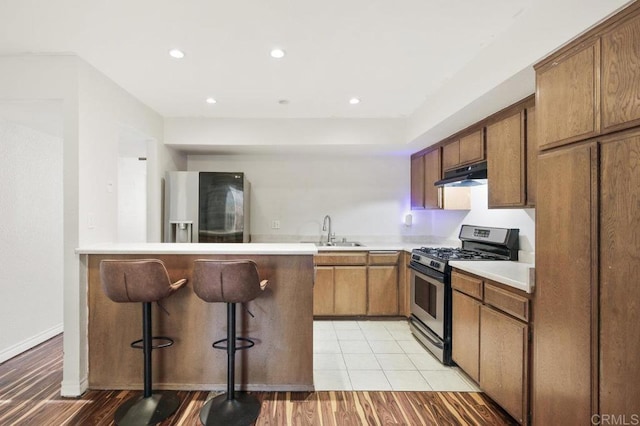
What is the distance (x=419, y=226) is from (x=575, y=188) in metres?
2.89

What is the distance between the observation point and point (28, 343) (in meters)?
2.91

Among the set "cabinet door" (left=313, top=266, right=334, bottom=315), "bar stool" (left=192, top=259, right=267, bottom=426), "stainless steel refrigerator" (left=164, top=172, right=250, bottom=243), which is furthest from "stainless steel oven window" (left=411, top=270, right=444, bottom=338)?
"stainless steel refrigerator" (left=164, top=172, right=250, bottom=243)

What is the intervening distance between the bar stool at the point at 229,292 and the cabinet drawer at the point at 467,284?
152 cm

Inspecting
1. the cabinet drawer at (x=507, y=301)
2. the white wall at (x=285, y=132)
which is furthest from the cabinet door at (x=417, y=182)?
the cabinet drawer at (x=507, y=301)

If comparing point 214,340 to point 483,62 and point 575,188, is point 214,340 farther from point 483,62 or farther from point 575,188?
point 483,62

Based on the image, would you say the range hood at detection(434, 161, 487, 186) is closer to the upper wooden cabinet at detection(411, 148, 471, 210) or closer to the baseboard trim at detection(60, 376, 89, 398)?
the upper wooden cabinet at detection(411, 148, 471, 210)

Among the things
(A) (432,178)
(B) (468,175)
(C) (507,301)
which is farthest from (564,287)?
(A) (432,178)

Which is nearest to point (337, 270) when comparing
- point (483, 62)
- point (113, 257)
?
point (113, 257)

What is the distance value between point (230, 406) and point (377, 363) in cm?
128

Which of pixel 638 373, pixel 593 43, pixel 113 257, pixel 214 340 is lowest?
pixel 214 340

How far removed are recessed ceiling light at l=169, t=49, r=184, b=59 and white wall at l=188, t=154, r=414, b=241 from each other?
205 centimetres

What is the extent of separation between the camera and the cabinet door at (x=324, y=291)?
3711 mm

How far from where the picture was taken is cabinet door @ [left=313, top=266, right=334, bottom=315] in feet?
12.2

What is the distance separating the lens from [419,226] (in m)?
4.30
